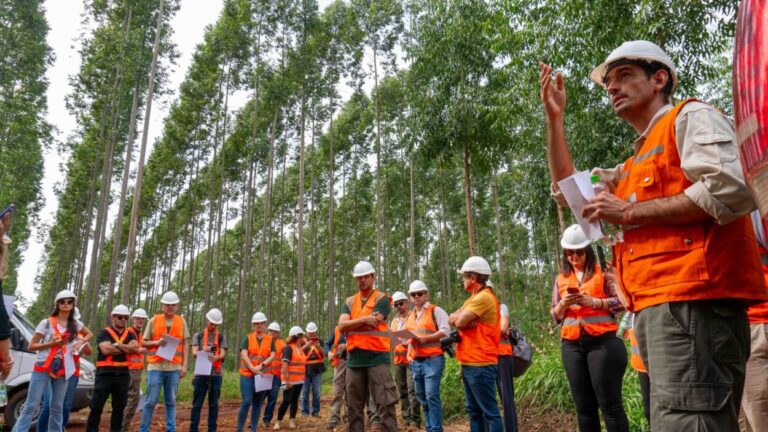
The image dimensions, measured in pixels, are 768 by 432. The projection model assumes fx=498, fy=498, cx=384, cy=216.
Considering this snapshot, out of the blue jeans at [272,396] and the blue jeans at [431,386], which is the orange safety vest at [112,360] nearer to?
the blue jeans at [272,396]

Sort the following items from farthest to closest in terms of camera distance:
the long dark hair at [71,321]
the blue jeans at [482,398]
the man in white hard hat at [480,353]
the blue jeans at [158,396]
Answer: the blue jeans at [158,396]
the long dark hair at [71,321]
the man in white hard hat at [480,353]
the blue jeans at [482,398]

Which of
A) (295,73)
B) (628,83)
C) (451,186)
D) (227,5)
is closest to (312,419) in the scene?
(628,83)

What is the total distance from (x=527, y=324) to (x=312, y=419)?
7995 millimetres

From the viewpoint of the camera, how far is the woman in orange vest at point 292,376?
903cm

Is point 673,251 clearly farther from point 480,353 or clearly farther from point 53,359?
point 53,359

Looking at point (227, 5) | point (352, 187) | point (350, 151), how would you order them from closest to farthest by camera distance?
point (227, 5)
point (350, 151)
point (352, 187)

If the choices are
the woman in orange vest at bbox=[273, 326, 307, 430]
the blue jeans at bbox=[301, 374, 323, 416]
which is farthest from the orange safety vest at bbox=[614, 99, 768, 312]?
the blue jeans at bbox=[301, 374, 323, 416]

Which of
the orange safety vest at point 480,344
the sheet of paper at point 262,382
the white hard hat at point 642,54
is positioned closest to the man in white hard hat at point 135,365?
the sheet of paper at point 262,382

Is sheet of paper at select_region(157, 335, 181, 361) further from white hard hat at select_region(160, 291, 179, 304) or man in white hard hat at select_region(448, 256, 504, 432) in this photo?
man in white hard hat at select_region(448, 256, 504, 432)

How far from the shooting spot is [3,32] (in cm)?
1672

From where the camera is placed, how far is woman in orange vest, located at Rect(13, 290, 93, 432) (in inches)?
213

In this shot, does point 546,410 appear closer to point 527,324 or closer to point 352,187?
point 527,324

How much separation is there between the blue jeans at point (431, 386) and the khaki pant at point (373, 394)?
1.10m

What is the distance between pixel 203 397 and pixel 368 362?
3762 millimetres
